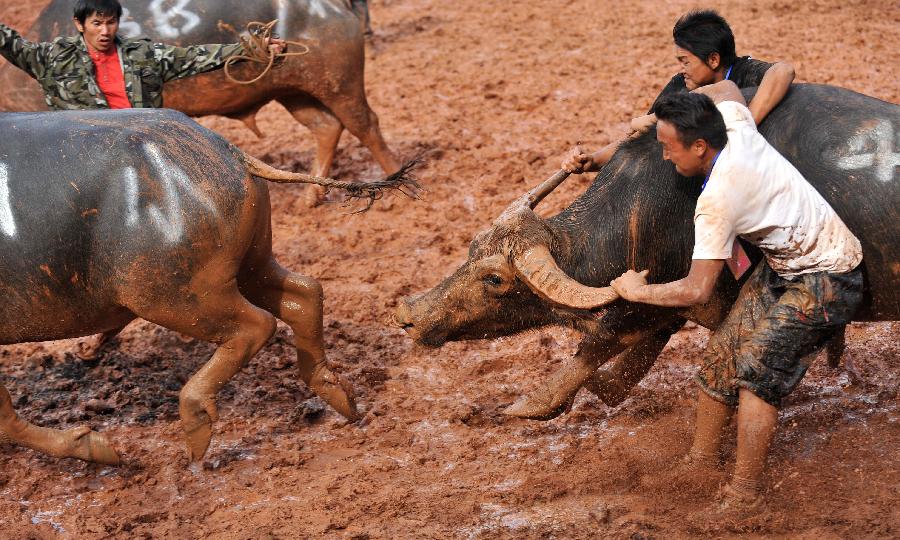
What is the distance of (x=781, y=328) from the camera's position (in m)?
4.12

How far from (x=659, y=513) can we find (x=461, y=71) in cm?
669

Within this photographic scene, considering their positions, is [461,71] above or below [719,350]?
below

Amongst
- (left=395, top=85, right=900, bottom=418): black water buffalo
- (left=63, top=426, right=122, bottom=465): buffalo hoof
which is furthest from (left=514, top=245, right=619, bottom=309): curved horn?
(left=63, top=426, right=122, bottom=465): buffalo hoof

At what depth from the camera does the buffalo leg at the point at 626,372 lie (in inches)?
205

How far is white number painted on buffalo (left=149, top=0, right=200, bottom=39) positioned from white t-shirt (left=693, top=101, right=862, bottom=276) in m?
4.72

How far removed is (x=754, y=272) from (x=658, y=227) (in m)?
0.45

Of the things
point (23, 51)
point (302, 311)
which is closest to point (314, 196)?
point (23, 51)

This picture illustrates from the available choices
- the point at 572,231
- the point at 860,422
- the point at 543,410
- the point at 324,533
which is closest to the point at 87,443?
the point at 324,533

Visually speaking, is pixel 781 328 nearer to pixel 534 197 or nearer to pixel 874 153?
pixel 874 153

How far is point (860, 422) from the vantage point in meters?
5.16

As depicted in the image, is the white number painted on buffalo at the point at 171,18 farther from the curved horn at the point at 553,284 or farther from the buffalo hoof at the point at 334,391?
the curved horn at the point at 553,284

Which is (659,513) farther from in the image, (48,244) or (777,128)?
(48,244)

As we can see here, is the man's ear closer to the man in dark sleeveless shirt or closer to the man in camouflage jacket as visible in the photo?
the man in dark sleeveless shirt

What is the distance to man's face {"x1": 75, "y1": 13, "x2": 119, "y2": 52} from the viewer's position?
18.9 ft
